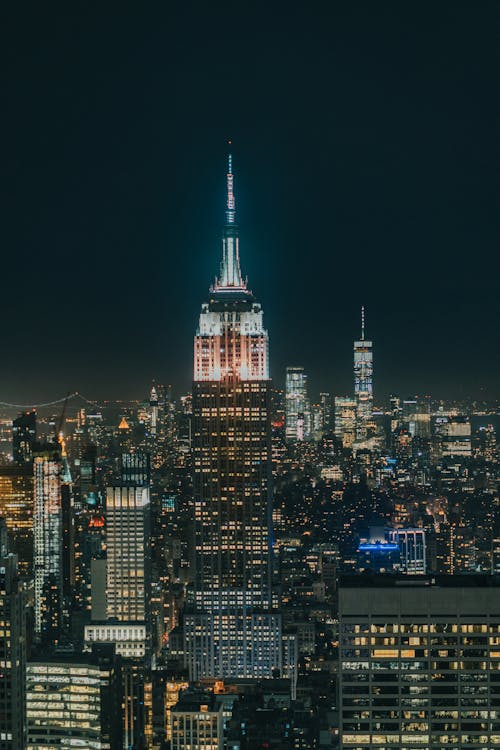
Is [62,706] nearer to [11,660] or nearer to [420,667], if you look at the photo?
[11,660]

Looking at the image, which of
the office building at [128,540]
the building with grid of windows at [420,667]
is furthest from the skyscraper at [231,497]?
the building with grid of windows at [420,667]

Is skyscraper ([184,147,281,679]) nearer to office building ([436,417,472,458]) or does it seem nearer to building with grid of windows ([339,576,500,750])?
office building ([436,417,472,458])

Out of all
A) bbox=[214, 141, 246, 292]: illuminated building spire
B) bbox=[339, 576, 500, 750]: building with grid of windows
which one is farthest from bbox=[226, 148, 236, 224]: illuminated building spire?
bbox=[339, 576, 500, 750]: building with grid of windows

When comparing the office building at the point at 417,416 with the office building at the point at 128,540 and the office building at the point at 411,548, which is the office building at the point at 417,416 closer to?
the office building at the point at 411,548

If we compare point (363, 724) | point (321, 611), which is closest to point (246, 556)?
point (321, 611)

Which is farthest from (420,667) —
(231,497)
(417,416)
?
(231,497)

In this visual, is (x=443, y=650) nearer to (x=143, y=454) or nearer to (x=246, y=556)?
(x=143, y=454)

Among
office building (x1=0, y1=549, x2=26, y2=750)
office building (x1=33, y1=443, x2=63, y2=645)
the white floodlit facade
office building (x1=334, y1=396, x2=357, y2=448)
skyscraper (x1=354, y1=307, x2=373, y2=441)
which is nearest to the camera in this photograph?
office building (x1=0, y1=549, x2=26, y2=750)
